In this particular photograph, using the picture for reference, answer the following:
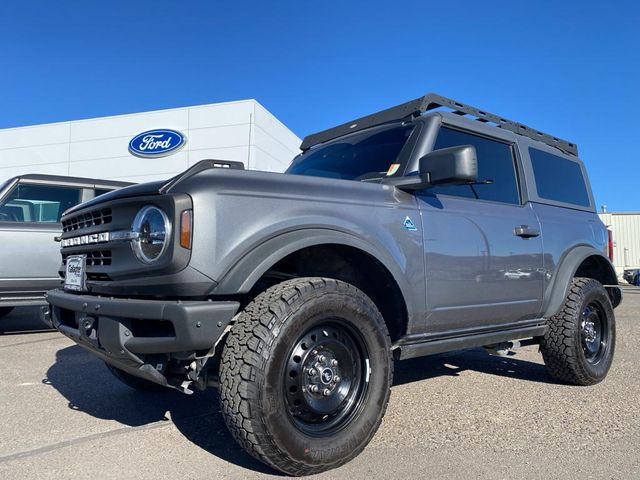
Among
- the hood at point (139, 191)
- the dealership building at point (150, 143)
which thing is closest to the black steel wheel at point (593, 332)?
the hood at point (139, 191)

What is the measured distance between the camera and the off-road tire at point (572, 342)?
162 inches

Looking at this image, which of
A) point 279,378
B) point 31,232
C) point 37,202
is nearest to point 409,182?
point 279,378

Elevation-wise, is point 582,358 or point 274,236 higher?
point 274,236

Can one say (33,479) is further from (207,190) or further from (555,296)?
(555,296)

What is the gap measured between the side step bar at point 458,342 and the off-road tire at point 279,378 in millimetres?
557

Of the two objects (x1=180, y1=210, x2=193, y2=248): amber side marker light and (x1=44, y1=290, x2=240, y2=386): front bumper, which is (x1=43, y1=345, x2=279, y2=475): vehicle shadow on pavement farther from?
(x1=180, y1=210, x2=193, y2=248): amber side marker light

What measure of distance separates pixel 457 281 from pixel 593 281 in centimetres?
199

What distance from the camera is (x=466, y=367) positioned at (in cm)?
509

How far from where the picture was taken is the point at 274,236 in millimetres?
2434

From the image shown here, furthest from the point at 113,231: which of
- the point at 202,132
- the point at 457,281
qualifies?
the point at 202,132

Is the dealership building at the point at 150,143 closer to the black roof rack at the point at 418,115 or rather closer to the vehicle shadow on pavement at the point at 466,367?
the vehicle shadow on pavement at the point at 466,367

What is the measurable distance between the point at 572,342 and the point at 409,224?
2063 mm

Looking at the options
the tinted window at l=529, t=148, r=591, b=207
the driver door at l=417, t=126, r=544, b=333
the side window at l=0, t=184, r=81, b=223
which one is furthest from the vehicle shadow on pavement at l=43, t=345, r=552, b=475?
the side window at l=0, t=184, r=81, b=223

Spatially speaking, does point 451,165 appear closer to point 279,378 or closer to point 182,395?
point 279,378
